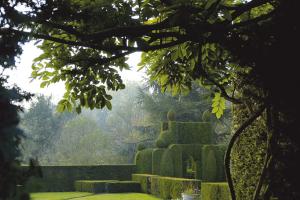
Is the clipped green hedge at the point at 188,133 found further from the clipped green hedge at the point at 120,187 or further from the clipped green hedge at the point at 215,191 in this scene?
the clipped green hedge at the point at 215,191

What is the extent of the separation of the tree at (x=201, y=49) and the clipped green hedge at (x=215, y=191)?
8.70 metres

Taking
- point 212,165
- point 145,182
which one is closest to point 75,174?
→ point 145,182

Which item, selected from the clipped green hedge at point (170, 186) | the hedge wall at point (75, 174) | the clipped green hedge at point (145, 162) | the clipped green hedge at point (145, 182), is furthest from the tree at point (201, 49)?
the hedge wall at point (75, 174)

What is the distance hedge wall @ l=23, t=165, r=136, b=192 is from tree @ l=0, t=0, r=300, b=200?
827 inches

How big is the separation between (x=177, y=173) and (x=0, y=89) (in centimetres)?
2156

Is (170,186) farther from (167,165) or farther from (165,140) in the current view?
(165,140)

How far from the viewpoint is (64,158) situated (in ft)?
146

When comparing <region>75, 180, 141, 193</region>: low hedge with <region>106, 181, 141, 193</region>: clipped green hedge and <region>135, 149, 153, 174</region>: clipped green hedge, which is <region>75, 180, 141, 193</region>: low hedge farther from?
<region>135, 149, 153, 174</region>: clipped green hedge

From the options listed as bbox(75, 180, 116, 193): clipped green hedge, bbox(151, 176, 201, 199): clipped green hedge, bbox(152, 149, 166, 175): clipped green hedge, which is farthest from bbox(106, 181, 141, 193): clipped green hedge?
bbox(151, 176, 201, 199): clipped green hedge

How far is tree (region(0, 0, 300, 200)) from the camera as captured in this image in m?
3.48

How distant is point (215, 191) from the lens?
1423 centimetres

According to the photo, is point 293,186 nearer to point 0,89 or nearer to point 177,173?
point 0,89

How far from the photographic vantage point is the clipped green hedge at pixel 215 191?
13641mm

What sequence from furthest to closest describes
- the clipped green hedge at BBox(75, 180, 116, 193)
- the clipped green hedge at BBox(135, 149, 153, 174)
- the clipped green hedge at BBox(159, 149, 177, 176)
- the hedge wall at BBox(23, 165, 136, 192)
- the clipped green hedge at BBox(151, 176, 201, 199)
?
the hedge wall at BBox(23, 165, 136, 192) → the clipped green hedge at BBox(135, 149, 153, 174) → the clipped green hedge at BBox(75, 180, 116, 193) → the clipped green hedge at BBox(159, 149, 177, 176) → the clipped green hedge at BBox(151, 176, 201, 199)
